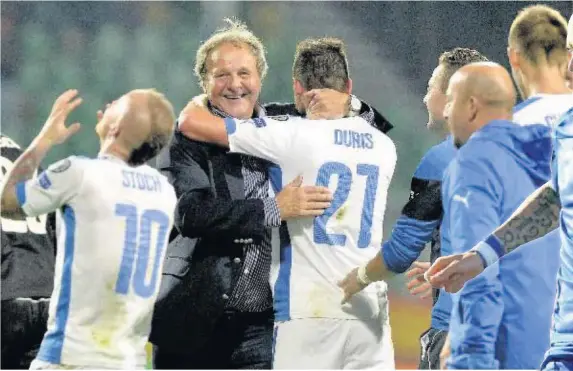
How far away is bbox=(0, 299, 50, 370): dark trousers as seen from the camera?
3449 millimetres

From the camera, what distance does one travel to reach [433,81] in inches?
145

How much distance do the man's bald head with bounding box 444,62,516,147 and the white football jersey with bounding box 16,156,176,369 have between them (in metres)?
0.94

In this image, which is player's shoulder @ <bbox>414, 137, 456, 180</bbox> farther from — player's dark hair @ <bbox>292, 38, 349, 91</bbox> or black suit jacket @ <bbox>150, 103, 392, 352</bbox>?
black suit jacket @ <bbox>150, 103, 392, 352</bbox>

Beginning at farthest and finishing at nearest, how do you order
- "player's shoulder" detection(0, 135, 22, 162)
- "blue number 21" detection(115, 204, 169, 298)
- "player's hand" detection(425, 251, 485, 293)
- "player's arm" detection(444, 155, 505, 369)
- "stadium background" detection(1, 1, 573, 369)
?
1. "stadium background" detection(1, 1, 573, 369)
2. "player's shoulder" detection(0, 135, 22, 162)
3. "blue number 21" detection(115, 204, 169, 298)
4. "player's arm" detection(444, 155, 505, 369)
5. "player's hand" detection(425, 251, 485, 293)

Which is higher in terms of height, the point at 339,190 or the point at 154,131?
the point at 154,131

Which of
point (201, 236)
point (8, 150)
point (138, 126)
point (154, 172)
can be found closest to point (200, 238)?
point (201, 236)

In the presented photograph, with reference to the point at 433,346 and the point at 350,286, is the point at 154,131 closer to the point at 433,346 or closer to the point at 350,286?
the point at 350,286

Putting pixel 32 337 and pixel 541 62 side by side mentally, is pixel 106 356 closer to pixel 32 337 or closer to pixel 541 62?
pixel 32 337

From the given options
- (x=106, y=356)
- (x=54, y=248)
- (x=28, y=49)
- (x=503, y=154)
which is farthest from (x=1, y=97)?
(x=503, y=154)

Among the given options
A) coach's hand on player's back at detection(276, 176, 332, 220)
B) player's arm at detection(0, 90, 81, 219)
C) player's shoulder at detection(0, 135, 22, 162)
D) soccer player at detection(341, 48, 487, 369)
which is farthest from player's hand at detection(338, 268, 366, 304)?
player's shoulder at detection(0, 135, 22, 162)

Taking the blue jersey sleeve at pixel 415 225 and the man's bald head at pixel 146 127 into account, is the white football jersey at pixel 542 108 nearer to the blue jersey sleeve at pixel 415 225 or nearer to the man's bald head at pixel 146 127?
the blue jersey sleeve at pixel 415 225

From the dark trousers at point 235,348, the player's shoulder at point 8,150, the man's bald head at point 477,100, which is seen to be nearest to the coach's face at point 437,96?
the man's bald head at point 477,100

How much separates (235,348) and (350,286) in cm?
43

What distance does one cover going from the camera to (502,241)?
2375 mm
